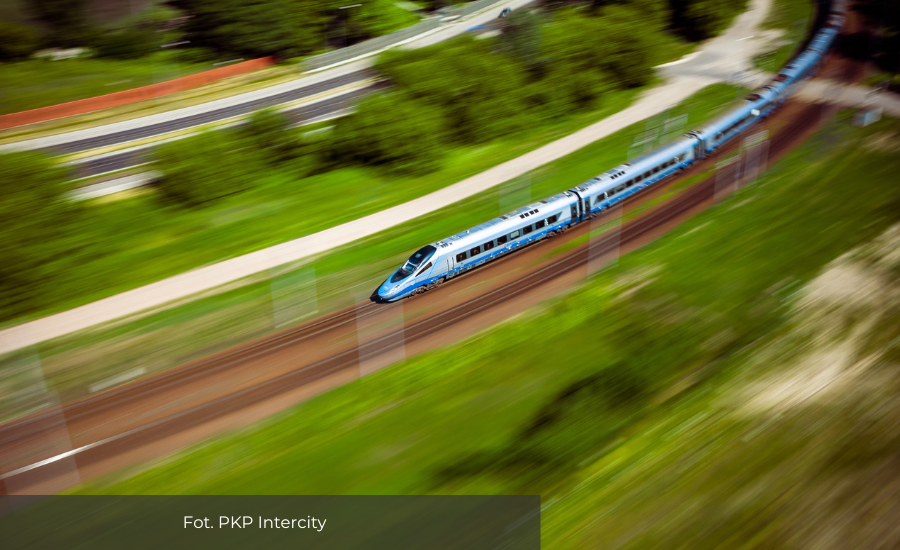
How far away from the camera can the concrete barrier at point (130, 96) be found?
40.2 meters

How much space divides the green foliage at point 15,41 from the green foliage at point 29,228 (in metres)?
21.5

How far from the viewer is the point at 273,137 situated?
117ft

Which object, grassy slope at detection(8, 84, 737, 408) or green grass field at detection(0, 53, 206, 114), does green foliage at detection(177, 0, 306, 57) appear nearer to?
green grass field at detection(0, 53, 206, 114)

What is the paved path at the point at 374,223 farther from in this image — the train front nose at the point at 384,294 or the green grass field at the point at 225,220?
the train front nose at the point at 384,294

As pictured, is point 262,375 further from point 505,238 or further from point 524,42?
point 524,42

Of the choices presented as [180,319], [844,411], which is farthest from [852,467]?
[180,319]

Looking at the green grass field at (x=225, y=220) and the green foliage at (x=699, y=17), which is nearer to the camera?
the green grass field at (x=225, y=220)

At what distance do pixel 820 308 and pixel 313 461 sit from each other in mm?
19245

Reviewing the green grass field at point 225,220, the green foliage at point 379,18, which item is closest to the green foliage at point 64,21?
the green foliage at point 379,18

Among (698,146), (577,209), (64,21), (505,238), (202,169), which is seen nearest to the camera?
(505,238)

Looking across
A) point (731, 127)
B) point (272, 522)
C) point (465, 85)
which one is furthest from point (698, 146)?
point (272, 522)

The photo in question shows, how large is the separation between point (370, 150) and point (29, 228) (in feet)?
53.5

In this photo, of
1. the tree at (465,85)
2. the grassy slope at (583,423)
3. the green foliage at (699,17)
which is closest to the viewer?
the grassy slope at (583,423)

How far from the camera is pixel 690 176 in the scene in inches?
1347
